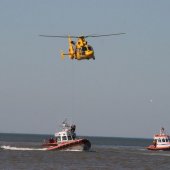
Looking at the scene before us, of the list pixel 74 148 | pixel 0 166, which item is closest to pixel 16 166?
pixel 0 166

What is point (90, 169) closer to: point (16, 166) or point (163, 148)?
point (16, 166)

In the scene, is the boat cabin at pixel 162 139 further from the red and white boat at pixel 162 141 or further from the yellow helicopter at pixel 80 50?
the yellow helicopter at pixel 80 50

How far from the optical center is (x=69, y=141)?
76312 millimetres

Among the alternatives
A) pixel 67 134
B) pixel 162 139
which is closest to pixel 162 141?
pixel 162 139

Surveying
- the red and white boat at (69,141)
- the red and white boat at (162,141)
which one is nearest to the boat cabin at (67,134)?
the red and white boat at (69,141)

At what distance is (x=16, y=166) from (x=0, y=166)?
3.83ft

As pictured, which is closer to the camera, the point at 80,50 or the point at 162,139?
the point at 80,50

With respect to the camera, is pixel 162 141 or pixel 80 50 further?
pixel 162 141

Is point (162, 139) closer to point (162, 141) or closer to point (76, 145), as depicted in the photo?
point (162, 141)

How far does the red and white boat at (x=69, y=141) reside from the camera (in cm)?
7581

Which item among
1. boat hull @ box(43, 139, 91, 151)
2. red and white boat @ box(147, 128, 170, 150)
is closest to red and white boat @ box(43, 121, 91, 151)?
boat hull @ box(43, 139, 91, 151)

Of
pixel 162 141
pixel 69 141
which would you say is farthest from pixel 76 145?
pixel 162 141

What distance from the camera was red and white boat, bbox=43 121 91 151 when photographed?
75.8 m

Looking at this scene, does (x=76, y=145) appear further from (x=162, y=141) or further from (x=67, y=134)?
(x=162, y=141)
